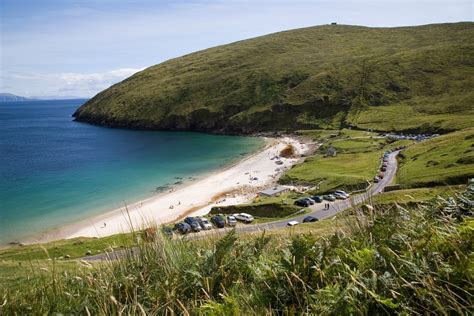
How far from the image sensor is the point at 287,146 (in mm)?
113250

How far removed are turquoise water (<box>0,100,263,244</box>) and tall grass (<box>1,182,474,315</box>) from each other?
187 feet

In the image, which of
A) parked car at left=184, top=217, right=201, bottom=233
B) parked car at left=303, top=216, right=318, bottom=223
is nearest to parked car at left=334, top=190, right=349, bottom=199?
parked car at left=303, top=216, right=318, bottom=223

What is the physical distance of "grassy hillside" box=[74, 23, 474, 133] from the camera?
129000mm

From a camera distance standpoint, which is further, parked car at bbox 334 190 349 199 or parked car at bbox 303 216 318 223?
parked car at bbox 334 190 349 199

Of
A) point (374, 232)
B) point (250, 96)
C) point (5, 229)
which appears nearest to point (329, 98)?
point (250, 96)

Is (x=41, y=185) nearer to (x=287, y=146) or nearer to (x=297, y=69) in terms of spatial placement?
(x=287, y=146)

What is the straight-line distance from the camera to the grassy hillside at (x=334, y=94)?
129000 millimetres

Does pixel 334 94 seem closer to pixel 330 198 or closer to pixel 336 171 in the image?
pixel 336 171

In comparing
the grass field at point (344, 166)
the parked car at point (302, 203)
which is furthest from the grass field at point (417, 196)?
the grass field at point (344, 166)

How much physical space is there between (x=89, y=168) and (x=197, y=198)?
44076 millimetres

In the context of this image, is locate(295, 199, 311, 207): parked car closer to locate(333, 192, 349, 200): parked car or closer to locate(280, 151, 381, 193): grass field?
locate(333, 192, 349, 200): parked car

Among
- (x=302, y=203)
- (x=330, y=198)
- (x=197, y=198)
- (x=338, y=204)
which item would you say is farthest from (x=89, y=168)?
(x=338, y=204)

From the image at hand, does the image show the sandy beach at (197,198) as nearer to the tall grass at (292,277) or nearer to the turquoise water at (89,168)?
the turquoise water at (89,168)

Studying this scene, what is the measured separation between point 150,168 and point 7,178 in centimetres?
3240
